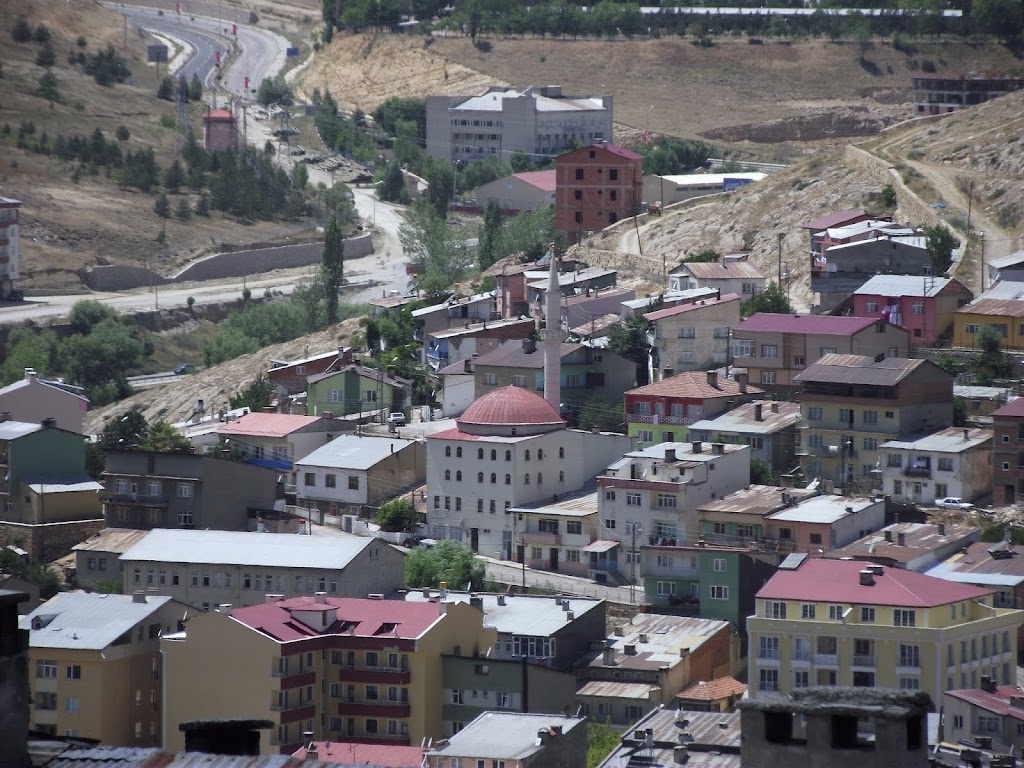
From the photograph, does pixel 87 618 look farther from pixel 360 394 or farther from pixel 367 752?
pixel 360 394

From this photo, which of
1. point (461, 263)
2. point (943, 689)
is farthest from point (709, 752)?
point (461, 263)

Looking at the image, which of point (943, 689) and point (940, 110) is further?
point (940, 110)

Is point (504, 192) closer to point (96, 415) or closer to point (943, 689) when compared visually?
point (96, 415)

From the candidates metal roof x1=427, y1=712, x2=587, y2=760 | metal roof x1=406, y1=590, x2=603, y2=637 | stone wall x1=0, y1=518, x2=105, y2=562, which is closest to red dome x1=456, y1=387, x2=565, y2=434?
metal roof x1=406, y1=590, x2=603, y2=637

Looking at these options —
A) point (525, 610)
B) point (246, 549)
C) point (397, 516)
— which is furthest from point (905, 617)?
point (397, 516)

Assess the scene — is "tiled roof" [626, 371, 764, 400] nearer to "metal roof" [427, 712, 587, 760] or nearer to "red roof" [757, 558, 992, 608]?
"red roof" [757, 558, 992, 608]

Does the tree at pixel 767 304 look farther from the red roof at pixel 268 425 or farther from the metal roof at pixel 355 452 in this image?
the red roof at pixel 268 425

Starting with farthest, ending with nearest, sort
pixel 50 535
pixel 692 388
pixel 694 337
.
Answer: pixel 694 337
pixel 692 388
pixel 50 535
